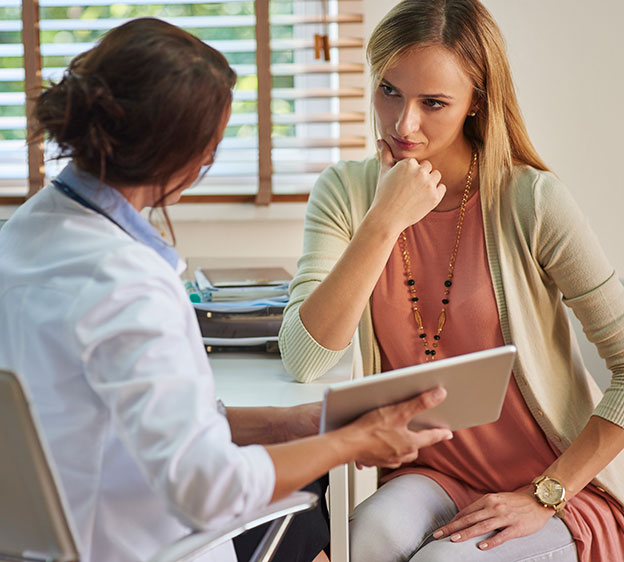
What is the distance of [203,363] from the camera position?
3.07ft

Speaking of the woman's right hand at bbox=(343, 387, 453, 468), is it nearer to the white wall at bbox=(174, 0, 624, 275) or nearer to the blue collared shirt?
the blue collared shirt

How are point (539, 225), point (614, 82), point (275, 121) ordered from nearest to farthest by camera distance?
point (539, 225)
point (614, 82)
point (275, 121)

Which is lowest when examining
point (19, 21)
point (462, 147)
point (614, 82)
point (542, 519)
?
point (542, 519)

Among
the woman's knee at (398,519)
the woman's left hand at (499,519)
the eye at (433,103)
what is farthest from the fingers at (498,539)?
the eye at (433,103)

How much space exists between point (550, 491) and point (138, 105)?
36.5 inches

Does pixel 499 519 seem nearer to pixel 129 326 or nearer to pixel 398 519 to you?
pixel 398 519

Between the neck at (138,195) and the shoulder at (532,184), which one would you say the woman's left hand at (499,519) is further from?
the neck at (138,195)

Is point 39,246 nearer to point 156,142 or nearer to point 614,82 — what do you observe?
point 156,142

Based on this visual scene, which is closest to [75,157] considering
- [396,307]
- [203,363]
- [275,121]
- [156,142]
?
[156,142]

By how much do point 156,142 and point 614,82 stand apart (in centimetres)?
188

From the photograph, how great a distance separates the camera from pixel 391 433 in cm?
96

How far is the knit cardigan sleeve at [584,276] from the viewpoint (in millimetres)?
1433

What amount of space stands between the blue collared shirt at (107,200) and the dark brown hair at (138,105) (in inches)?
0.5

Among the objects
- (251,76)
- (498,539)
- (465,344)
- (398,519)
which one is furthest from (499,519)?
(251,76)
